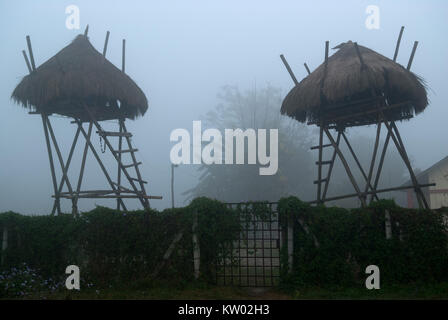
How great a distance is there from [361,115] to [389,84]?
94cm

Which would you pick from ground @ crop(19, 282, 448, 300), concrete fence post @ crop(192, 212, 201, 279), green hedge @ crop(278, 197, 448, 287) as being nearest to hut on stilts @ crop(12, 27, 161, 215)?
ground @ crop(19, 282, 448, 300)

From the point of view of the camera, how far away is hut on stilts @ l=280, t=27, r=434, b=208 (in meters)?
8.57

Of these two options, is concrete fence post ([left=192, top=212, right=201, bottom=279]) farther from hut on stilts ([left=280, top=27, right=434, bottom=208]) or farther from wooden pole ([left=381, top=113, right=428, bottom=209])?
wooden pole ([left=381, top=113, right=428, bottom=209])

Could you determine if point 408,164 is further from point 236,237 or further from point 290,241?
point 236,237

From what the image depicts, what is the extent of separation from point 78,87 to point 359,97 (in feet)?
22.1

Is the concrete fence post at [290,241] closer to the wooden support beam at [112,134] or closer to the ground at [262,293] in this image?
the ground at [262,293]

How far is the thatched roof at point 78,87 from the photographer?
9180 millimetres

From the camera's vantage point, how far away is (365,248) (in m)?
6.99

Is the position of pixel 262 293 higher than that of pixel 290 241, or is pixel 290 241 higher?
pixel 290 241

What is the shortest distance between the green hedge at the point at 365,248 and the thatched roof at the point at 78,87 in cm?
541

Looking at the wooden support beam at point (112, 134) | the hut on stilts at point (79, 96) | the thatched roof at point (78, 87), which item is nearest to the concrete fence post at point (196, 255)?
the hut on stilts at point (79, 96)

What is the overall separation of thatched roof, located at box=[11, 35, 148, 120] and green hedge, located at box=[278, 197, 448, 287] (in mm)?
5412

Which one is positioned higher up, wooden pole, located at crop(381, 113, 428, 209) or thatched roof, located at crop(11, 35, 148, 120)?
thatched roof, located at crop(11, 35, 148, 120)

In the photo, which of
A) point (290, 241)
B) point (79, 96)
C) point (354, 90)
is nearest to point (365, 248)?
point (290, 241)
